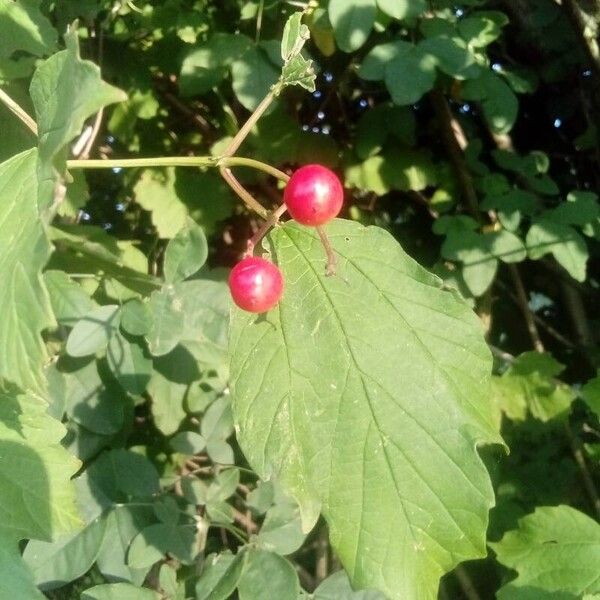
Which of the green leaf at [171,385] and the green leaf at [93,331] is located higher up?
the green leaf at [93,331]

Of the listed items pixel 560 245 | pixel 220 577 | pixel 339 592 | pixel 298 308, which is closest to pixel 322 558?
pixel 339 592

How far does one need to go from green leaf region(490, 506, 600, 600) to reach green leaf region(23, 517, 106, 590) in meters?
0.58

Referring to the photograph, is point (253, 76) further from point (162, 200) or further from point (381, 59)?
point (162, 200)

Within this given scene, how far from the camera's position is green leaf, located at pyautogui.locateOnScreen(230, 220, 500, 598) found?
0.90 m

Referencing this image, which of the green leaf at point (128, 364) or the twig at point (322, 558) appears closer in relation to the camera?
the green leaf at point (128, 364)

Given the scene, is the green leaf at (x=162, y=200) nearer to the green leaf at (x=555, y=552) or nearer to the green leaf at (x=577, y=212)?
the green leaf at (x=577, y=212)

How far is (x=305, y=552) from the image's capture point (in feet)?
5.94

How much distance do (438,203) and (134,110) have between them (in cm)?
61

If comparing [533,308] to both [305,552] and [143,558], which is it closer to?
[305,552]

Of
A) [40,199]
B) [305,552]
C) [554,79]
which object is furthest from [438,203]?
[40,199]

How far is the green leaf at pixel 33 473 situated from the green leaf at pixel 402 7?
2.46 ft

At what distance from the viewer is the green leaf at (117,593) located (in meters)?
1.08

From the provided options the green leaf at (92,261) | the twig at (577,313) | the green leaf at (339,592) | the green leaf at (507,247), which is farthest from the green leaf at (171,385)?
the twig at (577,313)

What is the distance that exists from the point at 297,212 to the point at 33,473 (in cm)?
43
